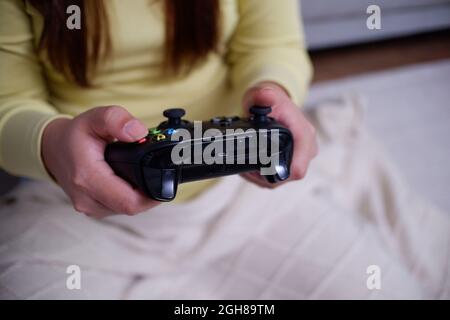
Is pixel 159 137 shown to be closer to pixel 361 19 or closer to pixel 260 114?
pixel 260 114

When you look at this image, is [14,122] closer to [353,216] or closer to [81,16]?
[81,16]

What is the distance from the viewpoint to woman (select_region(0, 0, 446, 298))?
306 mm

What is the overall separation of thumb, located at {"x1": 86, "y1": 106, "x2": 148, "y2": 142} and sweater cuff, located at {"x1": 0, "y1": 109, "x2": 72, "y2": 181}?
68mm

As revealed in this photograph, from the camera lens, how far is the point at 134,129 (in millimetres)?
246

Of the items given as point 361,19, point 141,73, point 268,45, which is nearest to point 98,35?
point 141,73

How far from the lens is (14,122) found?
12.7 inches

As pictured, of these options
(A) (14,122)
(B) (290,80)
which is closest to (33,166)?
(A) (14,122)

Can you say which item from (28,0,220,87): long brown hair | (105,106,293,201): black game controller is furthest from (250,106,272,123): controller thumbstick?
(28,0,220,87): long brown hair

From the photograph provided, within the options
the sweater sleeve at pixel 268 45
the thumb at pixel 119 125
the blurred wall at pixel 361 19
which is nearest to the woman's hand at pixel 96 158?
the thumb at pixel 119 125

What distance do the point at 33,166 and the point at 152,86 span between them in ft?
0.37

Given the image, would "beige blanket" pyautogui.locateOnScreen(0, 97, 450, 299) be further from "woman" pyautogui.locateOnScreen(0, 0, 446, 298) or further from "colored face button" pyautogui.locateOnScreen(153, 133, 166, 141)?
"colored face button" pyautogui.locateOnScreen(153, 133, 166, 141)

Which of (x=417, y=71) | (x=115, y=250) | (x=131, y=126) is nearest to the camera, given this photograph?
A: (x=131, y=126)

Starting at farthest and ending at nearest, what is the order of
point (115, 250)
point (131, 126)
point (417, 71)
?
point (417, 71), point (115, 250), point (131, 126)

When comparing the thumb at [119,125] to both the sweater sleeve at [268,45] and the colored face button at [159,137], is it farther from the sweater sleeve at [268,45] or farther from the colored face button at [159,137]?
the sweater sleeve at [268,45]
